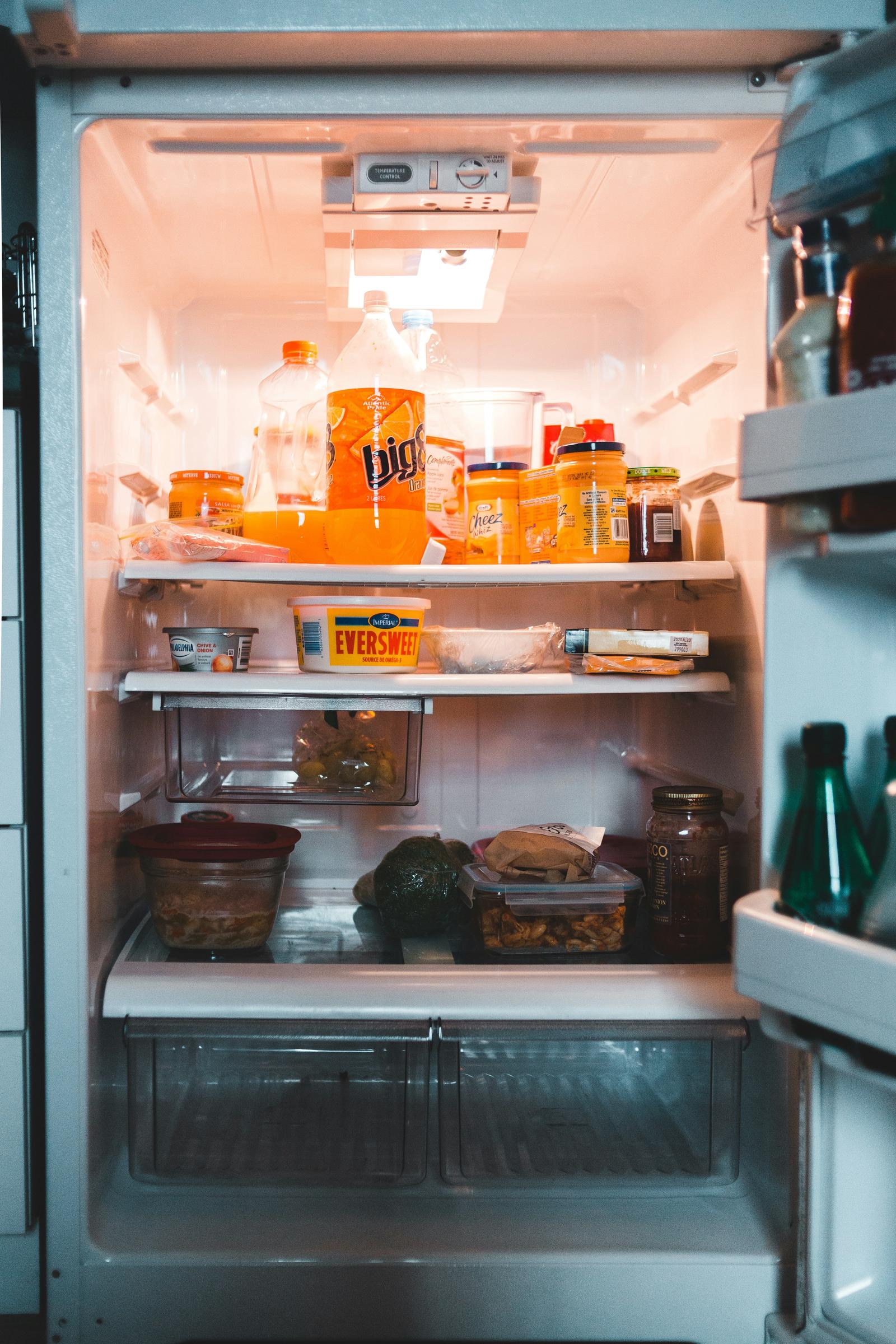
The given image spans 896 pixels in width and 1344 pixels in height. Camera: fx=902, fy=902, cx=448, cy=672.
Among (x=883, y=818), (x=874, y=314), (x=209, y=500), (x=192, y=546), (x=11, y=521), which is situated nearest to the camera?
(x=874, y=314)

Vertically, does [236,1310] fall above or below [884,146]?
below

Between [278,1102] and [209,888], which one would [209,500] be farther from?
[278,1102]

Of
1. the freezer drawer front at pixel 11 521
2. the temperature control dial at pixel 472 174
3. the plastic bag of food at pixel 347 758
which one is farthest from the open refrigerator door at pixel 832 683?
the freezer drawer front at pixel 11 521

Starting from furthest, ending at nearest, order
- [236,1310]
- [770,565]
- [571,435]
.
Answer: [571,435] → [236,1310] → [770,565]

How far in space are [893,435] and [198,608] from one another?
121cm

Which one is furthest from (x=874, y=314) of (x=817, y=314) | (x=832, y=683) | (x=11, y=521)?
(x=11, y=521)

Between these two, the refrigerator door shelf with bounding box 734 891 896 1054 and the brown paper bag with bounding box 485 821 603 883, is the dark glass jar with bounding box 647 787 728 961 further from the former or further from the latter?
the refrigerator door shelf with bounding box 734 891 896 1054

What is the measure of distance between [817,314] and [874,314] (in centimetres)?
6

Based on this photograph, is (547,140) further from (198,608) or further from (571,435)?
(198,608)

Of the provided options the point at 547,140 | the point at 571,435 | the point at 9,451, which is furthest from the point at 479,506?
the point at 9,451

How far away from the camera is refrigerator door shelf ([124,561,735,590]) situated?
3.84ft

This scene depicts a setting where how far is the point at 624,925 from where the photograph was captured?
4.19 ft

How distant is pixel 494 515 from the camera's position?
1377 millimetres

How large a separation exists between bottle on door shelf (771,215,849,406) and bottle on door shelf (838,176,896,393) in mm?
13
